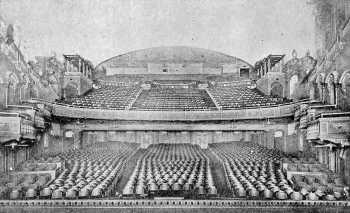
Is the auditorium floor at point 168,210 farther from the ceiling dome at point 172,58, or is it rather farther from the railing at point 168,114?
the ceiling dome at point 172,58

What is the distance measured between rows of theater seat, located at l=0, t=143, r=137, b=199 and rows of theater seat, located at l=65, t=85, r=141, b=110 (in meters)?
2.50

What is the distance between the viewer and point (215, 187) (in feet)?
23.7

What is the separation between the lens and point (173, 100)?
1179 cm

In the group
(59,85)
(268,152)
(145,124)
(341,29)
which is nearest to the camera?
(341,29)

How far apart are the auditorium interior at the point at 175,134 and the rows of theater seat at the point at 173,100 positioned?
0.05 metres

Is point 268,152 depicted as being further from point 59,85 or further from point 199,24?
point 59,85

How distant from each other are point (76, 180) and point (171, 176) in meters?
2.16

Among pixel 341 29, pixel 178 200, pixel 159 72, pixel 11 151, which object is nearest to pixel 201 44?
pixel 341 29

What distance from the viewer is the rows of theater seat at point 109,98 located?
12195 mm

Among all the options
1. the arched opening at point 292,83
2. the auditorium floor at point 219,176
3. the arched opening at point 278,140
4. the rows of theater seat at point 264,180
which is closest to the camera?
the rows of theater seat at point 264,180

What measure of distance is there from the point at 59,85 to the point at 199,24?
7.54 meters

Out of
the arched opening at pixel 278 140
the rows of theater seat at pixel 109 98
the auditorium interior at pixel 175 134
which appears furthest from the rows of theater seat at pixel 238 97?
the rows of theater seat at pixel 109 98

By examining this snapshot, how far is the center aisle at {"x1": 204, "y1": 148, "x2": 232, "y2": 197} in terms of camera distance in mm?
7124

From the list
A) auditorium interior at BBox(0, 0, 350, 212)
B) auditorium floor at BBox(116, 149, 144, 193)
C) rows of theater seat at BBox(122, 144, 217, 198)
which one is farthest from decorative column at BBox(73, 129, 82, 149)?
rows of theater seat at BBox(122, 144, 217, 198)
